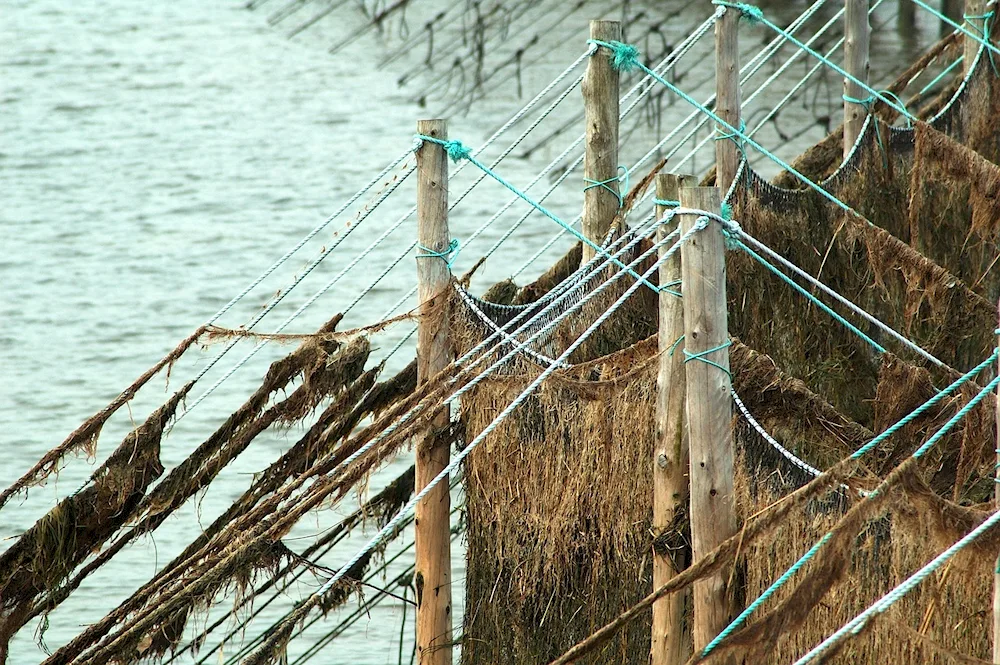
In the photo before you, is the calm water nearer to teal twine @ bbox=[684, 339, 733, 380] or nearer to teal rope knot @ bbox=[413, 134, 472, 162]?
teal rope knot @ bbox=[413, 134, 472, 162]

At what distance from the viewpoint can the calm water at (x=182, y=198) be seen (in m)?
12.5

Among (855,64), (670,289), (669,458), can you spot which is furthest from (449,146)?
(855,64)

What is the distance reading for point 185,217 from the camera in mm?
18203

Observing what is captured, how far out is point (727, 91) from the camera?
7113 millimetres

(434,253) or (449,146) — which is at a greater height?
(449,146)

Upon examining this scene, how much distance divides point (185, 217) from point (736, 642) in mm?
14594

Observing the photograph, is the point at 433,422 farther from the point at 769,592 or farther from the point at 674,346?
the point at 769,592

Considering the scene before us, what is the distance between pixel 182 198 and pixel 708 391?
14.9 metres

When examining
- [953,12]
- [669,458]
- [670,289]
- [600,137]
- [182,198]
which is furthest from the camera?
[953,12]

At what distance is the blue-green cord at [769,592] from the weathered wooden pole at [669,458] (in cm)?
51

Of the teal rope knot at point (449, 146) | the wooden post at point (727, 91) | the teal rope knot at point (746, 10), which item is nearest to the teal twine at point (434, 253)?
the teal rope knot at point (449, 146)

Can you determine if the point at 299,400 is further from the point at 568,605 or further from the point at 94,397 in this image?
the point at 94,397

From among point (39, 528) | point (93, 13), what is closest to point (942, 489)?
point (39, 528)

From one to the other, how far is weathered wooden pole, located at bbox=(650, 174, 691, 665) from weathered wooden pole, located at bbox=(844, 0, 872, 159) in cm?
321
